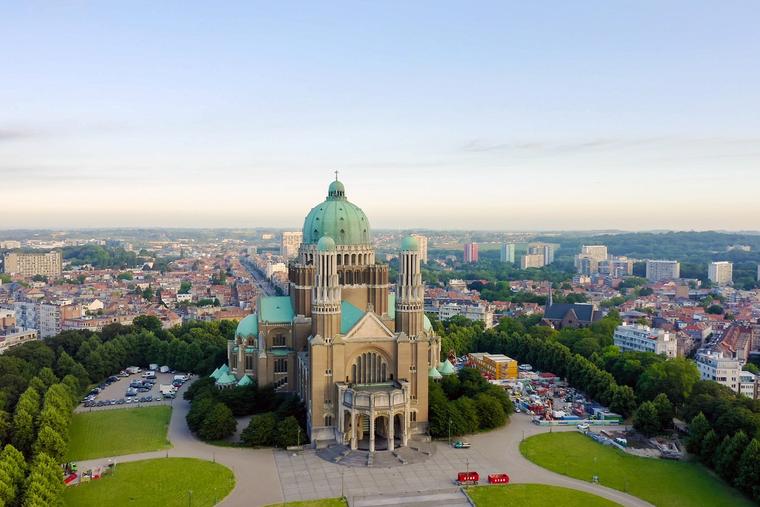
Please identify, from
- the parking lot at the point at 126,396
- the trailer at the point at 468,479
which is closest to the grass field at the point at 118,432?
the parking lot at the point at 126,396

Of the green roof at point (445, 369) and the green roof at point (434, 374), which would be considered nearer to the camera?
the green roof at point (434, 374)

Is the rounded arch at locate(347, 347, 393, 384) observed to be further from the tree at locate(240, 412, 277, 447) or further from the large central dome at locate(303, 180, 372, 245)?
the large central dome at locate(303, 180, 372, 245)

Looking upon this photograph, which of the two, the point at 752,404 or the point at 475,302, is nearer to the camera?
the point at 752,404

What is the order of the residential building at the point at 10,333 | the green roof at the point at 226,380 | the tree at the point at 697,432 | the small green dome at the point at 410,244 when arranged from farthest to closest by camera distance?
the residential building at the point at 10,333 → the green roof at the point at 226,380 → the small green dome at the point at 410,244 → the tree at the point at 697,432

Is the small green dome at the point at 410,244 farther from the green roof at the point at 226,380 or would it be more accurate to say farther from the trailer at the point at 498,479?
the green roof at the point at 226,380

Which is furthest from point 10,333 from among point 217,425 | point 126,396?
point 217,425

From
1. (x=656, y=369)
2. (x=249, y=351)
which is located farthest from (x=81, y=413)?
(x=656, y=369)

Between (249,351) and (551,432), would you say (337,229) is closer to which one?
(249,351)
